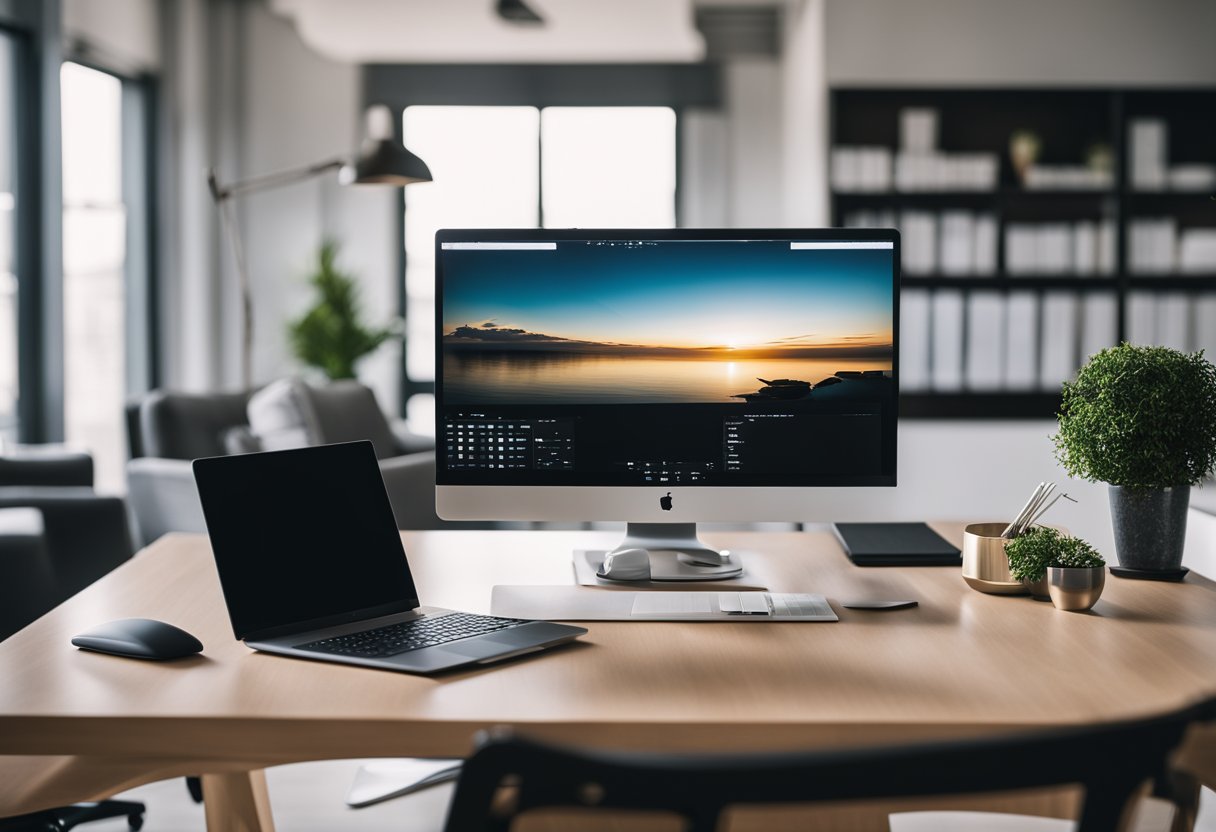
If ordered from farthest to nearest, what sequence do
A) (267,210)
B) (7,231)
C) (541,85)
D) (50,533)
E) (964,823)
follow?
(541,85)
(267,210)
(7,231)
(50,533)
(964,823)

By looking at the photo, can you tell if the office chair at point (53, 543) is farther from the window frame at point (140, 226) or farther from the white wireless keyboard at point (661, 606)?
the window frame at point (140, 226)

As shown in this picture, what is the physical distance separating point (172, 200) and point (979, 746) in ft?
18.9

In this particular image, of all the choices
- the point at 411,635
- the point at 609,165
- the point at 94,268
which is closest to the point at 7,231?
the point at 94,268

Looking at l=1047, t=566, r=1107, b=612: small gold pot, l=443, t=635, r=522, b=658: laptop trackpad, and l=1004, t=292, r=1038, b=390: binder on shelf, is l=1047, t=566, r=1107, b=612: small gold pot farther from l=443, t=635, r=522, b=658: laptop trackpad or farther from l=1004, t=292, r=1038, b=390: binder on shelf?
l=1004, t=292, r=1038, b=390: binder on shelf

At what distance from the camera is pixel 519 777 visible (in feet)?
1.88

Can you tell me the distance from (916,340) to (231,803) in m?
3.79

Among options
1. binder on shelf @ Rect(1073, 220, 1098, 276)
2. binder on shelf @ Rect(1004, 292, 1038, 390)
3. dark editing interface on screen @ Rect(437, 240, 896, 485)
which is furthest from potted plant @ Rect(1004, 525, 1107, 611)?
binder on shelf @ Rect(1073, 220, 1098, 276)

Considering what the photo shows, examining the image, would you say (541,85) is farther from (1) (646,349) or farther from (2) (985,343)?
(1) (646,349)

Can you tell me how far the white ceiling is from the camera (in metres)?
5.00

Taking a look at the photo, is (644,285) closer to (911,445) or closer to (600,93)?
(911,445)

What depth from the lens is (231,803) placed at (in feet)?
5.23

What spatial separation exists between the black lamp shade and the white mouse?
2.39m

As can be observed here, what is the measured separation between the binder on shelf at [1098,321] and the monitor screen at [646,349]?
3556 mm

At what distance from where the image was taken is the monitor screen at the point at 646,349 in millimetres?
1610
